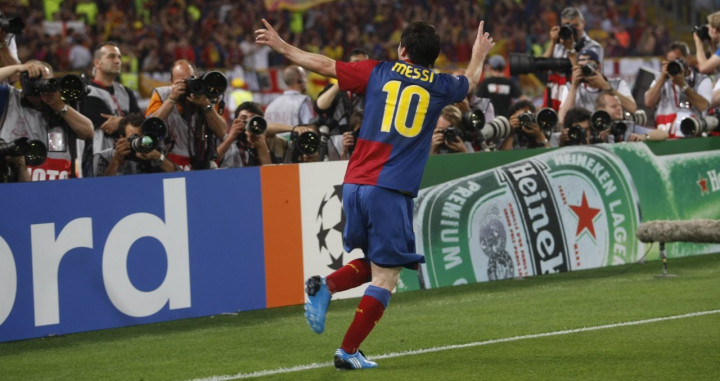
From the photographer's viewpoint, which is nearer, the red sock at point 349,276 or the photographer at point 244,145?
the red sock at point 349,276

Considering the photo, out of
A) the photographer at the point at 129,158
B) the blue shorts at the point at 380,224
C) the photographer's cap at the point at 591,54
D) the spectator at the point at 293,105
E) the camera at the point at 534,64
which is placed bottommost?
the blue shorts at the point at 380,224

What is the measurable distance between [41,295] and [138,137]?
4.87ft

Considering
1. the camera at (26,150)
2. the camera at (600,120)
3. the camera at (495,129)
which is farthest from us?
the camera at (600,120)

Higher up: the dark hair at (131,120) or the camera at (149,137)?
the dark hair at (131,120)

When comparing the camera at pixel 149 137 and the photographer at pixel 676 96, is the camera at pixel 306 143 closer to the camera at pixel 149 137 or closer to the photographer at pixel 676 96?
the camera at pixel 149 137

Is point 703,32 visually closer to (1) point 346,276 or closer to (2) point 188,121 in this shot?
(2) point 188,121

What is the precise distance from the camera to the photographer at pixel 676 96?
486 inches

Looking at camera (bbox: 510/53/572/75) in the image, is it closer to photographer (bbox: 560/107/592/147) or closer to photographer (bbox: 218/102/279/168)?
photographer (bbox: 560/107/592/147)

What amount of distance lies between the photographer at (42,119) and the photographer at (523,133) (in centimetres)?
425

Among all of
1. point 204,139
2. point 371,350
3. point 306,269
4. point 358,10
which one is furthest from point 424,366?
point 358,10

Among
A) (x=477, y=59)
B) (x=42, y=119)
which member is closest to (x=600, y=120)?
(x=477, y=59)

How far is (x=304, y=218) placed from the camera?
9.07 metres

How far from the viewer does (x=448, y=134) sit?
10312 millimetres

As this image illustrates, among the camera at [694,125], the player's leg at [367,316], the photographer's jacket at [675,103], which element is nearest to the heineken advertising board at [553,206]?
the camera at [694,125]
